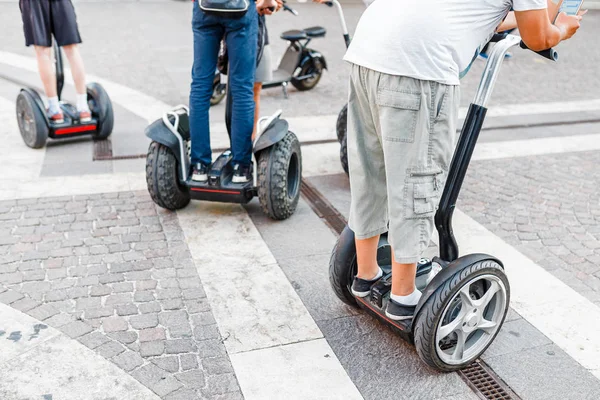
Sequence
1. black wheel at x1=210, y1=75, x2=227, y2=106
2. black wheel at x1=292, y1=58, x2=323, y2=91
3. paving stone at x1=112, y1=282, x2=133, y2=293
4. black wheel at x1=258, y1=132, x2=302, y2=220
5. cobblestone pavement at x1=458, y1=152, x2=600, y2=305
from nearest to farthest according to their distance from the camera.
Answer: paving stone at x1=112, y1=282, x2=133, y2=293 < cobblestone pavement at x1=458, y1=152, x2=600, y2=305 < black wheel at x1=258, y1=132, x2=302, y2=220 < black wheel at x1=210, y1=75, x2=227, y2=106 < black wheel at x1=292, y1=58, x2=323, y2=91

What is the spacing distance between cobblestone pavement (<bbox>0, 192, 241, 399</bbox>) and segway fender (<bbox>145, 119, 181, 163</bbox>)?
459mm

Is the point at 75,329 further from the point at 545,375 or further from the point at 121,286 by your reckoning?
the point at 545,375

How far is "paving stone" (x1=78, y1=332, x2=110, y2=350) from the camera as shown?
10.4ft

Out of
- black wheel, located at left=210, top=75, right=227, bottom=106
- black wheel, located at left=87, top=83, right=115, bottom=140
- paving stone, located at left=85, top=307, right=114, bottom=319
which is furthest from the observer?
black wheel, located at left=210, top=75, right=227, bottom=106

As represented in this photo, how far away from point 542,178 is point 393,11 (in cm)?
329

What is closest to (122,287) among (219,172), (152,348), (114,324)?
(114,324)

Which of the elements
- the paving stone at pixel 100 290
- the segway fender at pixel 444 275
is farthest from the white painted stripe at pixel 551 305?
the paving stone at pixel 100 290

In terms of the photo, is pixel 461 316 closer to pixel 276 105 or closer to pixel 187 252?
pixel 187 252

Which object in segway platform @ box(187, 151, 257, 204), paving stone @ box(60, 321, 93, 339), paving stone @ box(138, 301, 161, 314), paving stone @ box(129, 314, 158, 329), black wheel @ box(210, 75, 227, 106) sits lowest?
black wheel @ box(210, 75, 227, 106)

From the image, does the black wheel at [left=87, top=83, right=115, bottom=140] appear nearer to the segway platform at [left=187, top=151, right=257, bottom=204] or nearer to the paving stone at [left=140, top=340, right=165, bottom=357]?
the segway platform at [left=187, top=151, right=257, bottom=204]

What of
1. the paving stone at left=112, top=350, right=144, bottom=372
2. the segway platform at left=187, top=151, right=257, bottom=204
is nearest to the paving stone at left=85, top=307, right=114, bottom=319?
the paving stone at left=112, top=350, right=144, bottom=372

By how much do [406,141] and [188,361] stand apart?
1.33 meters

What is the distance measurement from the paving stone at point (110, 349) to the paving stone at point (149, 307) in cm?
30

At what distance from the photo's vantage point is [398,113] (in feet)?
8.84
